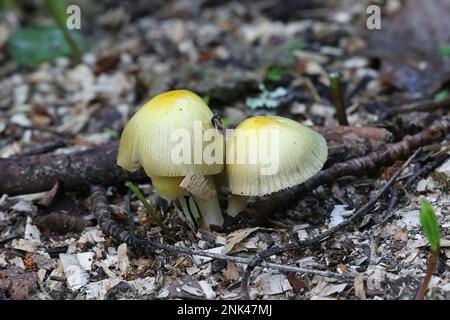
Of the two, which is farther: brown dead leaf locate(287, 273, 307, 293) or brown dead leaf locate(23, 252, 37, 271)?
brown dead leaf locate(23, 252, 37, 271)

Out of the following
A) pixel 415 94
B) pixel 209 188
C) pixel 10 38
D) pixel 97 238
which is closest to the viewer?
pixel 209 188

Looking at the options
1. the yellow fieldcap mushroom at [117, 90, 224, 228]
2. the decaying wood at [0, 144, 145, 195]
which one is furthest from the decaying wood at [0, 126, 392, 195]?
the yellow fieldcap mushroom at [117, 90, 224, 228]

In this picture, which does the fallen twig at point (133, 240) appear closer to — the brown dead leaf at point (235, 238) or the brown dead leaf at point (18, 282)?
the brown dead leaf at point (235, 238)

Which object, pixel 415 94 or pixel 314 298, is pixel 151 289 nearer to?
pixel 314 298

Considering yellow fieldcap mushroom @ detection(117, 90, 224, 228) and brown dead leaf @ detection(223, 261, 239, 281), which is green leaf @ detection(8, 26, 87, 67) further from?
brown dead leaf @ detection(223, 261, 239, 281)

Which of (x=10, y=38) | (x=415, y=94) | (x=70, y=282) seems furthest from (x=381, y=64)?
(x=10, y=38)

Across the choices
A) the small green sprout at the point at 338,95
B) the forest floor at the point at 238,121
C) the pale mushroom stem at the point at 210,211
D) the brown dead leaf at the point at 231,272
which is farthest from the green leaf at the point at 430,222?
the small green sprout at the point at 338,95

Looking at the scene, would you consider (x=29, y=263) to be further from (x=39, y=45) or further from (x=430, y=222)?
(x=39, y=45)
